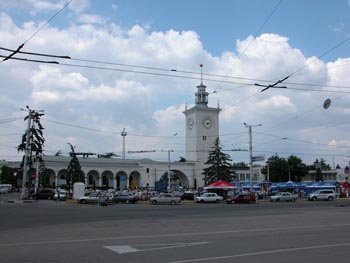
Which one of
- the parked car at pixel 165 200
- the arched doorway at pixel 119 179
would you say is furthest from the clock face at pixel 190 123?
the parked car at pixel 165 200

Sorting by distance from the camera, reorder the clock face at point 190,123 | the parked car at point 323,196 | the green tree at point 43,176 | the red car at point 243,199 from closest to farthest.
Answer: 1. the red car at point 243,199
2. the parked car at point 323,196
3. the green tree at point 43,176
4. the clock face at point 190,123

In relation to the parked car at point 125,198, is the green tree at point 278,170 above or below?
above

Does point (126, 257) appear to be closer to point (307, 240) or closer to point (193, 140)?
point (307, 240)

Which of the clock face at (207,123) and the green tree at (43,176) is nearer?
the green tree at (43,176)

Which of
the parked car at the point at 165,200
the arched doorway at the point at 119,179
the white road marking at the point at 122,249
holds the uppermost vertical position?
the arched doorway at the point at 119,179

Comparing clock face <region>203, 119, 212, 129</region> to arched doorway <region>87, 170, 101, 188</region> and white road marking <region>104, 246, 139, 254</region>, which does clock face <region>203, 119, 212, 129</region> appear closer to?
arched doorway <region>87, 170, 101, 188</region>

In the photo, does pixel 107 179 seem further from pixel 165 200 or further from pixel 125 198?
pixel 165 200

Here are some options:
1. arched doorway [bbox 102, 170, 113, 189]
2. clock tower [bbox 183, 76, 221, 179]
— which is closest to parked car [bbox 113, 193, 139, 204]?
arched doorway [bbox 102, 170, 113, 189]

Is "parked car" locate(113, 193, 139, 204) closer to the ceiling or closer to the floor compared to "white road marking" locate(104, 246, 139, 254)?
closer to the ceiling

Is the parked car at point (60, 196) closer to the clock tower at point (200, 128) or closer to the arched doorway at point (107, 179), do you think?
the arched doorway at point (107, 179)

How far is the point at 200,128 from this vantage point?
149 metres

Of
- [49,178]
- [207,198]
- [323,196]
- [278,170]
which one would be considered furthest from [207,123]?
[207,198]

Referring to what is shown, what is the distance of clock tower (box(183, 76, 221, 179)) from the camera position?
149125 millimetres

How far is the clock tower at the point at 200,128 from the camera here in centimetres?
14912
